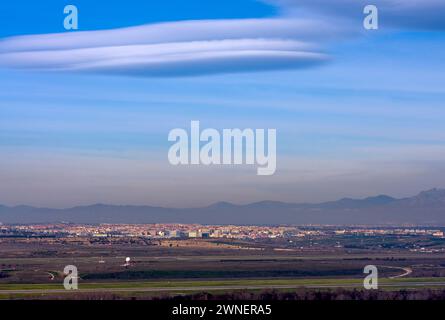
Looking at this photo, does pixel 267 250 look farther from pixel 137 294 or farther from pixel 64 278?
pixel 137 294

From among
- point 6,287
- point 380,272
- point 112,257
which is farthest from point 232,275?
point 112,257

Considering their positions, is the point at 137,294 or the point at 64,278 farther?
the point at 64,278
